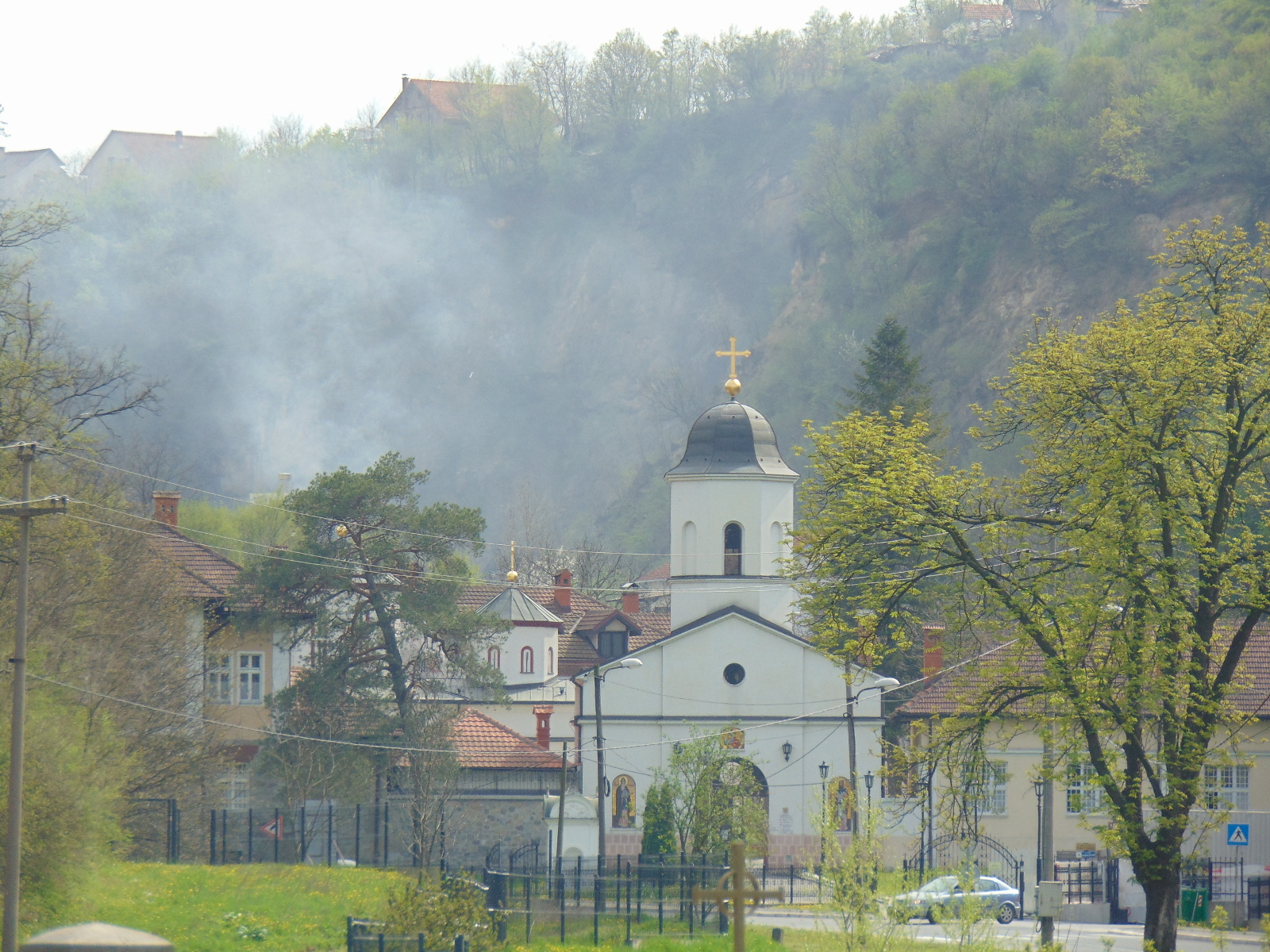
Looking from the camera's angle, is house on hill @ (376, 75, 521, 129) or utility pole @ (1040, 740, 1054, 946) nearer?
utility pole @ (1040, 740, 1054, 946)

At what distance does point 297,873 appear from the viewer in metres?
30.8

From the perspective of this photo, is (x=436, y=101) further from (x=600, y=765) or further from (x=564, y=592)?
(x=600, y=765)

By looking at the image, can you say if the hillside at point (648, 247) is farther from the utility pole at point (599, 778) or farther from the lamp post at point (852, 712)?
the utility pole at point (599, 778)

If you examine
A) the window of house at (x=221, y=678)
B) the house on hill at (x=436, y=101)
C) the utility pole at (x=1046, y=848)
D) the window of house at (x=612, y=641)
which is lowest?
the utility pole at (x=1046, y=848)

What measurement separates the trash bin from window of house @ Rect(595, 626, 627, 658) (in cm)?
3999

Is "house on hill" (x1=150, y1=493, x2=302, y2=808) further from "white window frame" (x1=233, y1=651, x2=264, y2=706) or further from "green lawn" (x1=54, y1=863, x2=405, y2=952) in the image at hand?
"green lawn" (x1=54, y1=863, x2=405, y2=952)

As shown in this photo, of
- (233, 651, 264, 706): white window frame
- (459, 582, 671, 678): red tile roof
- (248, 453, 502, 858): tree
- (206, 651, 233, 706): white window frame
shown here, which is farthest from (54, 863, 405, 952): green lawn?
(459, 582, 671, 678): red tile roof

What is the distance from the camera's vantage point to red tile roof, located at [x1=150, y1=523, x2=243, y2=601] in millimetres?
43781

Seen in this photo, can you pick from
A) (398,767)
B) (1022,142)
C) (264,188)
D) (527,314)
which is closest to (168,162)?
(264,188)

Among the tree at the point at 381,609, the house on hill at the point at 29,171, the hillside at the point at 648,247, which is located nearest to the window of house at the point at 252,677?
the tree at the point at 381,609

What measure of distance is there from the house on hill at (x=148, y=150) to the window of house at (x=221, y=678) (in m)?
124

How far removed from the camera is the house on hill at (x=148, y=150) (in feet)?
532

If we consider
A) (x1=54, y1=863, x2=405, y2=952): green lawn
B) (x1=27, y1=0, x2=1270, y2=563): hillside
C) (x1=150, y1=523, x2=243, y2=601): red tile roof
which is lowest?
(x1=54, y1=863, x2=405, y2=952): green lawn

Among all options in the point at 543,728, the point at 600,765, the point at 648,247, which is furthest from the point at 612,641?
A: the point at 648,247
